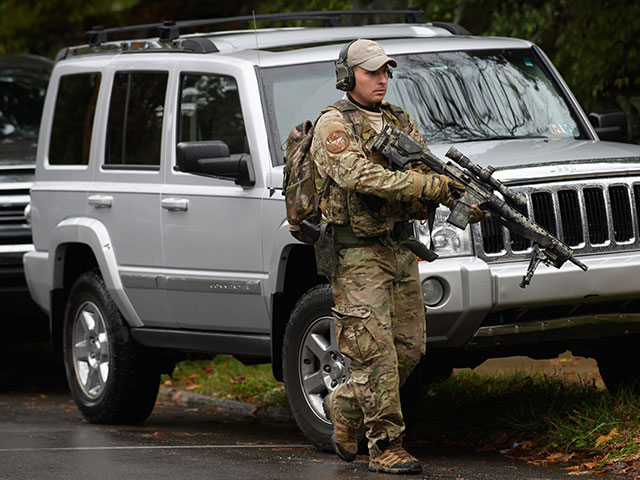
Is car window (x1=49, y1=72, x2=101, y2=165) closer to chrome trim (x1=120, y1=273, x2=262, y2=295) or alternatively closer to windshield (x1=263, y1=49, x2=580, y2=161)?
Answer: chrome trim (x1=120, y1=273, x2=262, y2=295)

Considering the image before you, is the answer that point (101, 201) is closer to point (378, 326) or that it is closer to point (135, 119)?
point (135, 119)

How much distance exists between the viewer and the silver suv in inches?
281

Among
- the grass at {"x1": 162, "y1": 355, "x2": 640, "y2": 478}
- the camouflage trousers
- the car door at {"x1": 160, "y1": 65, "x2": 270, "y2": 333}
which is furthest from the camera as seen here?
the car door at {"x1": 160, "y1": 65, "x2": 270, "y2": 333}

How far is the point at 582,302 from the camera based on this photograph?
7.16 meters

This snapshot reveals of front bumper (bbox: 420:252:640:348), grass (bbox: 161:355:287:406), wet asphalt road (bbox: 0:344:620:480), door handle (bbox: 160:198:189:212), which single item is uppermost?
door handle (bbox: 160:198:189:212)

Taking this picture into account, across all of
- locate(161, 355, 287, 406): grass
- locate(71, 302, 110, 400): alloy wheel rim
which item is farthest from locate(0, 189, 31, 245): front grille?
locate(71, 302, 110, 400): alloy wheel rim

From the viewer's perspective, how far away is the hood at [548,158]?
279 inches

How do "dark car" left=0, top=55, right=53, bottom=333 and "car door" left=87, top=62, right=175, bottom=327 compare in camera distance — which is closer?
"car door" left=87, top=62, right=175, bottom=327

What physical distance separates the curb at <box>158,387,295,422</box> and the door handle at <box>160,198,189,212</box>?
2.02 m

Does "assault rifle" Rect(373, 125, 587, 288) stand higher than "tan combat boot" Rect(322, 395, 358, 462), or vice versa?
"assault rifle" Rect(373, 125, 587, 288)

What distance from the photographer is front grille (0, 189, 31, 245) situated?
36.4ft

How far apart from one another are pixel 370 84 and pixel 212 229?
1767 mm

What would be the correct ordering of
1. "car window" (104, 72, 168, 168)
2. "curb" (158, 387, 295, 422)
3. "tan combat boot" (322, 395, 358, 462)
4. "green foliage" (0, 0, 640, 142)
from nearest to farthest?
"tan combat boot" (322, 395, 358, 462) < "car window" (104, 72, 168, 168) < "curb" (158, 387, 295, 422) < "green foliage" (0, 0, 640, 142)

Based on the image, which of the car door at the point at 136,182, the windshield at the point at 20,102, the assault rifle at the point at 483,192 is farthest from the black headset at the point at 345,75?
the windshield at the point at 20,102
